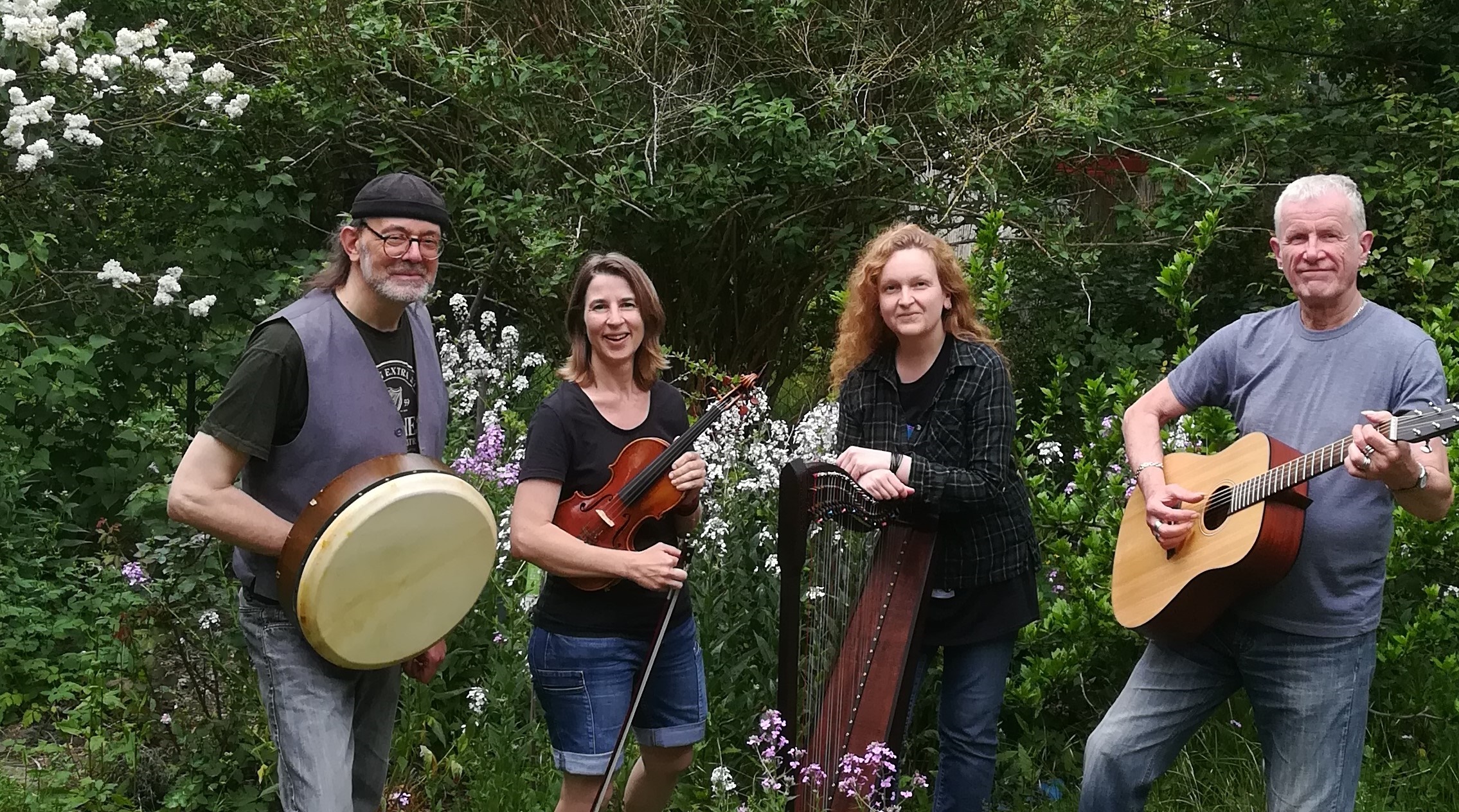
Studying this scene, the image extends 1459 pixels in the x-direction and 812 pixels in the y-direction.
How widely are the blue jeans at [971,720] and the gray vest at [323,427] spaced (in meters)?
1.51

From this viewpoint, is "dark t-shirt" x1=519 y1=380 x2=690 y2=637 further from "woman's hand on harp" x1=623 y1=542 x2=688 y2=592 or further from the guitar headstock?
the guitar headstock

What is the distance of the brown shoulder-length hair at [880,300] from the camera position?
3.24 m

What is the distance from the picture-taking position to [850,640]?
3.20m

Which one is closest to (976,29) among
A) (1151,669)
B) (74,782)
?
(1151,669)

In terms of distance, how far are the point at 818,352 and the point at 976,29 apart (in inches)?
85.0

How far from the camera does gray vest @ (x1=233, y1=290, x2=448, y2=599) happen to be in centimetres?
268

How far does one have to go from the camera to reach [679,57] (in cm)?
661

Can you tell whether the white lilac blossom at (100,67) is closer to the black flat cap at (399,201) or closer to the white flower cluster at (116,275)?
the white flower cluster at (116,275)

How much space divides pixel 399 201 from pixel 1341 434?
2170 millimetres

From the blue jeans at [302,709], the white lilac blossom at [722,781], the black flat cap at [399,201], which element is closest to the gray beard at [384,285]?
the black flat cap at [399,201]

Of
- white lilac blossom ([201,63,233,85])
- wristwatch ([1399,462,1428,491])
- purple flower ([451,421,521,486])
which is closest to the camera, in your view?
wristwatch ([1399,462,1428,491])

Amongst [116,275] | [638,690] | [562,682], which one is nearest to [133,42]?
[116,275]

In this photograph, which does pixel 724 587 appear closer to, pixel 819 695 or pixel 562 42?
pixel 819 695

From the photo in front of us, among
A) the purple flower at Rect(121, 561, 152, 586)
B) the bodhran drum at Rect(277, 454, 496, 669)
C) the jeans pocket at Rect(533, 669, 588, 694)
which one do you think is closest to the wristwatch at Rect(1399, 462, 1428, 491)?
the jeans pocket at Rect(533, 669, 588, 694)
